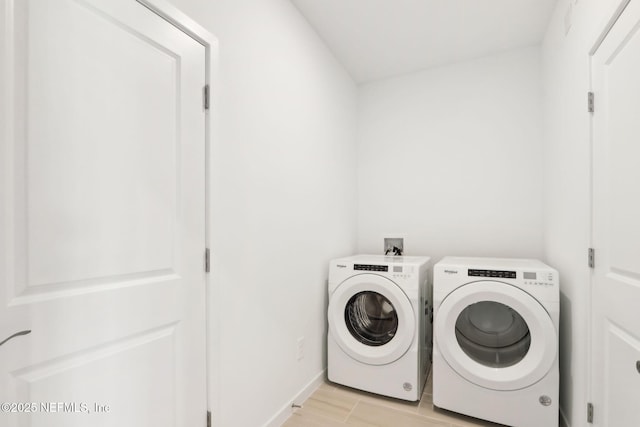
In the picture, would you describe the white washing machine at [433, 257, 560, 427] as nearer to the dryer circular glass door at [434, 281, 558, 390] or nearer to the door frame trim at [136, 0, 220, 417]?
the dryer circular glass door at [434, 281, 558, 390]

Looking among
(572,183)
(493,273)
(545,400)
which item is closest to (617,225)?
(572,183)

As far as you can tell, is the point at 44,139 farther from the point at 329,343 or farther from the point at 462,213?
the point at 462,213

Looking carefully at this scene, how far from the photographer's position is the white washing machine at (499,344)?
1721mm

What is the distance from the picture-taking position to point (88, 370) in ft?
3.12

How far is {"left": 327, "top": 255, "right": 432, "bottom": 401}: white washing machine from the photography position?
6.72ft

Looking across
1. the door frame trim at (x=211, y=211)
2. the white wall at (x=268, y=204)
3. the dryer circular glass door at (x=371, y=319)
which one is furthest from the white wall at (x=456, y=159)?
the door frame trim at (x=211, y=211)

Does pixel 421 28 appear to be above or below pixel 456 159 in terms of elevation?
above

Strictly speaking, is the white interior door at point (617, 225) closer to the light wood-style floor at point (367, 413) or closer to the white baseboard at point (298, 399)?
the light wood-style floor at point (367, 413)

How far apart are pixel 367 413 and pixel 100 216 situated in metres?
1.85

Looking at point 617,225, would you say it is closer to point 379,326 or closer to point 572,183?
point 572,183

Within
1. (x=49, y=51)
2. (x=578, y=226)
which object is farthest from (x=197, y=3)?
(x=578, y=226)

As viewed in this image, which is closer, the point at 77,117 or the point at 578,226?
the point at 77,117

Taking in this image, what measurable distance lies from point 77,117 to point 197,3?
732 mm

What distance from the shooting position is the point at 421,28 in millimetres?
2271
